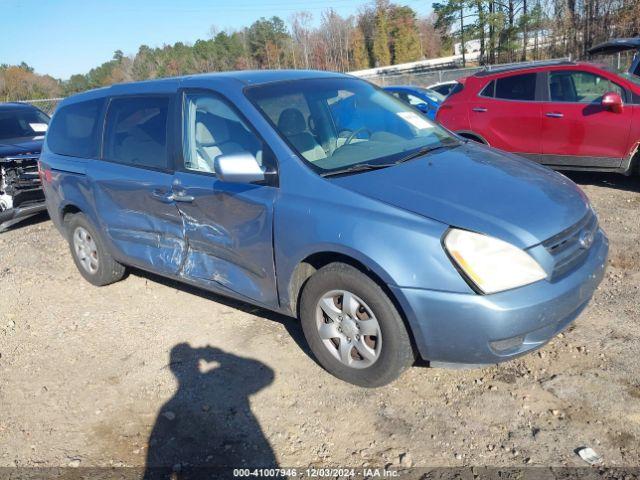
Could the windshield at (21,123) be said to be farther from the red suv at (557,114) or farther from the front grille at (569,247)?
the front grille at (569,247)

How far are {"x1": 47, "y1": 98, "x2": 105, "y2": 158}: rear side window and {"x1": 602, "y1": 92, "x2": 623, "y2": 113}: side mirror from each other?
5684 millimetres

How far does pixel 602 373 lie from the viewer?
10.8 ft

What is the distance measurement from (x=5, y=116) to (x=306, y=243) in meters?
8.00

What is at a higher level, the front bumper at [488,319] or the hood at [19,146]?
the hood at [19,146]

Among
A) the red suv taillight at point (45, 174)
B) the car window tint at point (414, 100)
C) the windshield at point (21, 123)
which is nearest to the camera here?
the red suv taillight at point (45, 174)

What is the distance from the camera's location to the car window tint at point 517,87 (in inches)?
299

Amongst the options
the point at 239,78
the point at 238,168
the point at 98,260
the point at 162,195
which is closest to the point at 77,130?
the point at 98,260

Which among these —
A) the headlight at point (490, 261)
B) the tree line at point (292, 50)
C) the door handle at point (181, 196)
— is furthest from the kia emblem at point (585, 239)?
the tree line at point (292, 50)

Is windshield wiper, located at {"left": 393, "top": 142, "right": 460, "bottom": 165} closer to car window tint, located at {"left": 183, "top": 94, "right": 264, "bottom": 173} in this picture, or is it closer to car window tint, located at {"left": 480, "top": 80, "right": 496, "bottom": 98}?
car window tint, located at {"left": 183, "top": 94, "right": 264, "bottom": 173}

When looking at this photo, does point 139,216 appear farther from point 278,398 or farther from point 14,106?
point 14,106

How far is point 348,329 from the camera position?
330cm

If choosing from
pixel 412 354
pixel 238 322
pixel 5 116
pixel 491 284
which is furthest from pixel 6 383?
pixel 5 116

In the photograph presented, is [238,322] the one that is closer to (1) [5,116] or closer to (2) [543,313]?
(2) [543,313]

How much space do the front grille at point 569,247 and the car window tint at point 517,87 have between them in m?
4.77
